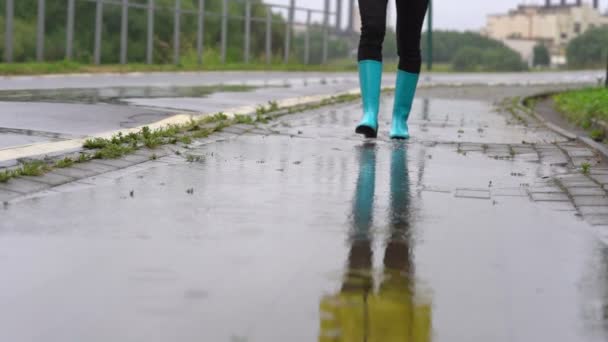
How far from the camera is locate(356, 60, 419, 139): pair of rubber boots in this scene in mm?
8461

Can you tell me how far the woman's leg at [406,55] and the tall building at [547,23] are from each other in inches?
5986

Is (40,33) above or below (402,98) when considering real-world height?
above

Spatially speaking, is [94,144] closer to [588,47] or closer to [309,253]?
[309,253]

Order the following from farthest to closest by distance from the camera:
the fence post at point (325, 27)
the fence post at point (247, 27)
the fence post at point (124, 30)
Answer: the fence post at point (325, 27) < the fence post at point (247, 27) < the fence post at point (124, 30)

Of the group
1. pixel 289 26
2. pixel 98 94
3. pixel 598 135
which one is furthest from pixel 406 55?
pixel 289 26

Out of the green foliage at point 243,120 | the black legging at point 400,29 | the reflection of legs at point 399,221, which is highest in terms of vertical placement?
the black legging at point 400,29

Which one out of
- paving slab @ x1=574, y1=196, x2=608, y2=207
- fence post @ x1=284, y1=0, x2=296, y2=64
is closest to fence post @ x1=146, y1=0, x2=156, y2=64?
fence post @ x1=284, y1=0, x2=296, y2=64

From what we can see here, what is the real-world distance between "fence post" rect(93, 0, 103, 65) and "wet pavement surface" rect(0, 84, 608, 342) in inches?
918

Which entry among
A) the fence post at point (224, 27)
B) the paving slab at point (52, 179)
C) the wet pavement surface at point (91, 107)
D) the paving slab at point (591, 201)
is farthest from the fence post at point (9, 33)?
the paving slab at point (591, 201)

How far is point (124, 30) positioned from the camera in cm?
3147

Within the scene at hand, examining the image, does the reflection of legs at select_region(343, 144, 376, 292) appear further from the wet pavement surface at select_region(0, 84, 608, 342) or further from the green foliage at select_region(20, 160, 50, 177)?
the green foliage at select_region(20, 160, 50, 177)

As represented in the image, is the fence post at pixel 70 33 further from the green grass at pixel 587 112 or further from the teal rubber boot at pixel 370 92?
the teal rubber boot at pixel 370 92

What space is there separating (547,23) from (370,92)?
538 ft

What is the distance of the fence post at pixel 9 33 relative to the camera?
26.4m
